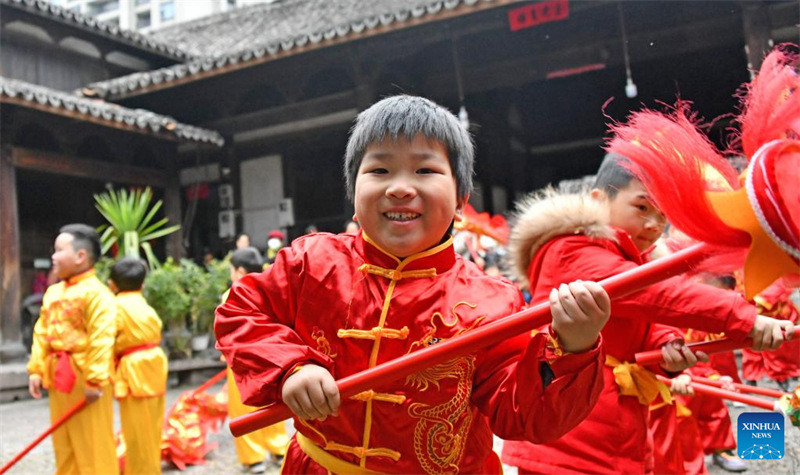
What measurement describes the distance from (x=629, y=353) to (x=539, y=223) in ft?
1.91

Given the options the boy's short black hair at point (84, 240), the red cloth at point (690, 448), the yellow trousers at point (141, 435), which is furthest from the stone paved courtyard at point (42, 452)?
the boy's short black hair at point (84, 240)

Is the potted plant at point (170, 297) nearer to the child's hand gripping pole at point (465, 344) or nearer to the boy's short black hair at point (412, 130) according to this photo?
the boy's short black hair at point (412, 130)

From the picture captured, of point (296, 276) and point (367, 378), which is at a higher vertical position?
point (296, 276)

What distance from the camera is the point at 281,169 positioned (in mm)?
11375

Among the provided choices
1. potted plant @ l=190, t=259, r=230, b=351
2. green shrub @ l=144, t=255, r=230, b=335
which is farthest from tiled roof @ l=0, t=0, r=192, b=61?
potted plant @ l=190, t=259, r=230, b=351

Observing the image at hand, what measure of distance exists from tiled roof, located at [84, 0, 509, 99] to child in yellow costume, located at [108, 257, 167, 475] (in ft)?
15.5

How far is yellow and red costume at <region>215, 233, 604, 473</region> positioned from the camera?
1.56 m

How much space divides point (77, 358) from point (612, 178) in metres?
3.50

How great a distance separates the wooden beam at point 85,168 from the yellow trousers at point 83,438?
6578mm

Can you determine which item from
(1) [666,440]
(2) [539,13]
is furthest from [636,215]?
(2) [539,13]

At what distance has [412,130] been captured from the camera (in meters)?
1.63

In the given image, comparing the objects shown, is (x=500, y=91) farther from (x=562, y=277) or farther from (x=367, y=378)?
(x=367, y=378)

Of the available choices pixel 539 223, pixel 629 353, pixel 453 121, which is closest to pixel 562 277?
pixel 539 223

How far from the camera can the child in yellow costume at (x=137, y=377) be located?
14.9ft
